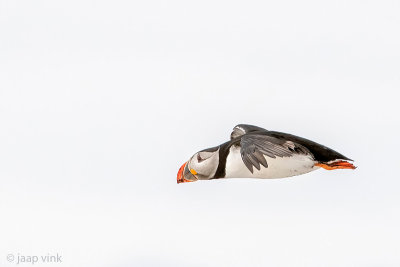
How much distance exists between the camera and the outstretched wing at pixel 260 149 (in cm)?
1645

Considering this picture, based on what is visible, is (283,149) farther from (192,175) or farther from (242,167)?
(192,175)

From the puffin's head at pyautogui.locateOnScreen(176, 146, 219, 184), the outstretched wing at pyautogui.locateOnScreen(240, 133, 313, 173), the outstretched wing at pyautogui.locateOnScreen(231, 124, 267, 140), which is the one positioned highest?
the outstretched wing at pyautogui.locateOnScreen(231, 124, 267, 140)

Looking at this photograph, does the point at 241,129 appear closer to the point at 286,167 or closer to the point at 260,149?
the point at 286,167

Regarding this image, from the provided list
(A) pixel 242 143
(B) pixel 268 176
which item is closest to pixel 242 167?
(B) pixel 268 176

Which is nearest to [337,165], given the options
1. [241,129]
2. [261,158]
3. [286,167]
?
[286,167]

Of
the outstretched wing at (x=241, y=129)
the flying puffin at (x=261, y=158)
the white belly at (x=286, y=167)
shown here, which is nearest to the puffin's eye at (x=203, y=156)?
the flying puffin at (x=261, y=158)

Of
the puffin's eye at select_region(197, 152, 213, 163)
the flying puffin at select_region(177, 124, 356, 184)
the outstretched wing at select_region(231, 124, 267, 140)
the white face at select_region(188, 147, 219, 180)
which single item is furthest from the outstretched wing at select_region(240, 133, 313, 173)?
the outstretched wing at select_region(231, 124, 267, 140)

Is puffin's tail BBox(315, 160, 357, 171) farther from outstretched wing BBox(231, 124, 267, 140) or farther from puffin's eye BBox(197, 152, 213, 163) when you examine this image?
outstretched wing BBox(231, 124, 267, 140)

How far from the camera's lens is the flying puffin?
1677 cm

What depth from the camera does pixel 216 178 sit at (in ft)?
64.3

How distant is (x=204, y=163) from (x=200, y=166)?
11cm

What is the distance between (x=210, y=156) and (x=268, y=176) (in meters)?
1.50

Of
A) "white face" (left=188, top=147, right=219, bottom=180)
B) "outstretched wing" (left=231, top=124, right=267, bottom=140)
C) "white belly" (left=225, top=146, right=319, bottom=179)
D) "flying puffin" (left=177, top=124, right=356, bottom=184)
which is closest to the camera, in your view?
"flying puffin" (left=177, top=124, right=356, bottom=184)

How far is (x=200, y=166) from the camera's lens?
19.8 metres
